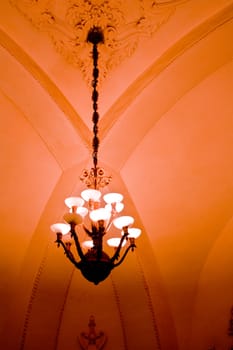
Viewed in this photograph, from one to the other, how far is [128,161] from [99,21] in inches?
67.6

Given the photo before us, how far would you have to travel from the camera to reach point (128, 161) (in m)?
5.38

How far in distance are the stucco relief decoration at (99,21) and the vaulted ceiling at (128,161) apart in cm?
1

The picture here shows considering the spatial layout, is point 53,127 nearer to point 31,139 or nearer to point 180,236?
point 31,139

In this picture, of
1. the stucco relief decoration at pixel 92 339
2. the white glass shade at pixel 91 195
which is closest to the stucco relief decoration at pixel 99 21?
the white glass shade at pixel 91 195

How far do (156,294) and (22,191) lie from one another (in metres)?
2.38

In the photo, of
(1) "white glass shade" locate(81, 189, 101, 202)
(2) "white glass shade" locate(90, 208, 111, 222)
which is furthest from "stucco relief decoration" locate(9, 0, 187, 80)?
(2) "white glass shade" locate(90, 208, 111, 222)

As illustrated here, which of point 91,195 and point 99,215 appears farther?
point 91,195

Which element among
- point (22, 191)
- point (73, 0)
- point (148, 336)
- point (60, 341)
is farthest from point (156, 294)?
point (73, 0)

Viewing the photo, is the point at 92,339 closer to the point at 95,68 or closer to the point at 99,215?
the point at 99,215

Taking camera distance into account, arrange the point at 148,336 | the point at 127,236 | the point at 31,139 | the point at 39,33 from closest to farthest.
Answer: the point at 127,236 → the point at 39,33 → the point at 31,139 → the point at 148,336

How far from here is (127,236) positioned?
401 cm

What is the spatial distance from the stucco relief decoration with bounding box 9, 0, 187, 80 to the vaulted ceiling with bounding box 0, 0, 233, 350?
0.01 meters

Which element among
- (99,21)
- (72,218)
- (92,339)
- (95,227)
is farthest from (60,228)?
(92,339)

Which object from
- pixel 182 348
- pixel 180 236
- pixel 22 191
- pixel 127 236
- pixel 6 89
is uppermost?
pixel 6 89
